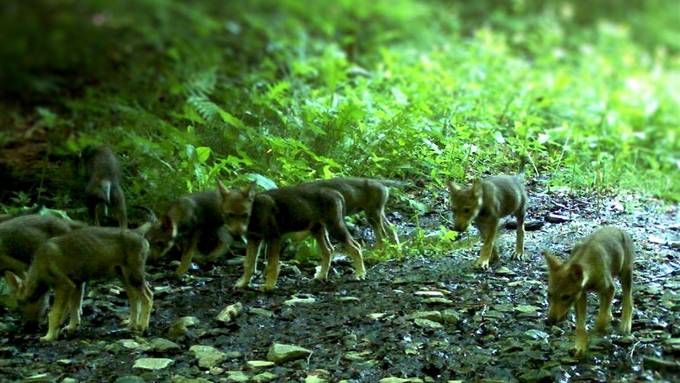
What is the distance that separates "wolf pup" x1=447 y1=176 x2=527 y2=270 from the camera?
5926 millimetres

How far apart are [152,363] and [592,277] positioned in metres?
2.47

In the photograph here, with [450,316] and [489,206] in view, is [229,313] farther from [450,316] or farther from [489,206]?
[489,206]

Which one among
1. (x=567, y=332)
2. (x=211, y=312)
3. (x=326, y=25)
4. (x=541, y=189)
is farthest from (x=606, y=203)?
(x=326, y=25)

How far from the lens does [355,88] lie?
31.6ft

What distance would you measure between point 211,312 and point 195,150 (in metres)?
1.55

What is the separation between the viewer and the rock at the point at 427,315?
5.67 meters

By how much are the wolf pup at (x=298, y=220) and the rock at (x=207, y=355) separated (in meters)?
0.85

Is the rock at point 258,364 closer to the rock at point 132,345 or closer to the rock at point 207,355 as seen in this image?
the rock at point 207,355

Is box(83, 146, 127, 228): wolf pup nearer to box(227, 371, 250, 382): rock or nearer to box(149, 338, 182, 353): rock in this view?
box(149, 338, 182, 353): rock

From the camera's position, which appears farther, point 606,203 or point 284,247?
point 284,247

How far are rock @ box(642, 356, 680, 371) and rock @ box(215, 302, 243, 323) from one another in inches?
96.4

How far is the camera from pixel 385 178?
642cm

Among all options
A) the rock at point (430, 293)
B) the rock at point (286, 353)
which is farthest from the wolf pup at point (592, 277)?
the rock at point (286, 353)

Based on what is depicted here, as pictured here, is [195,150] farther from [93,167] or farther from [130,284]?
[130,284]
